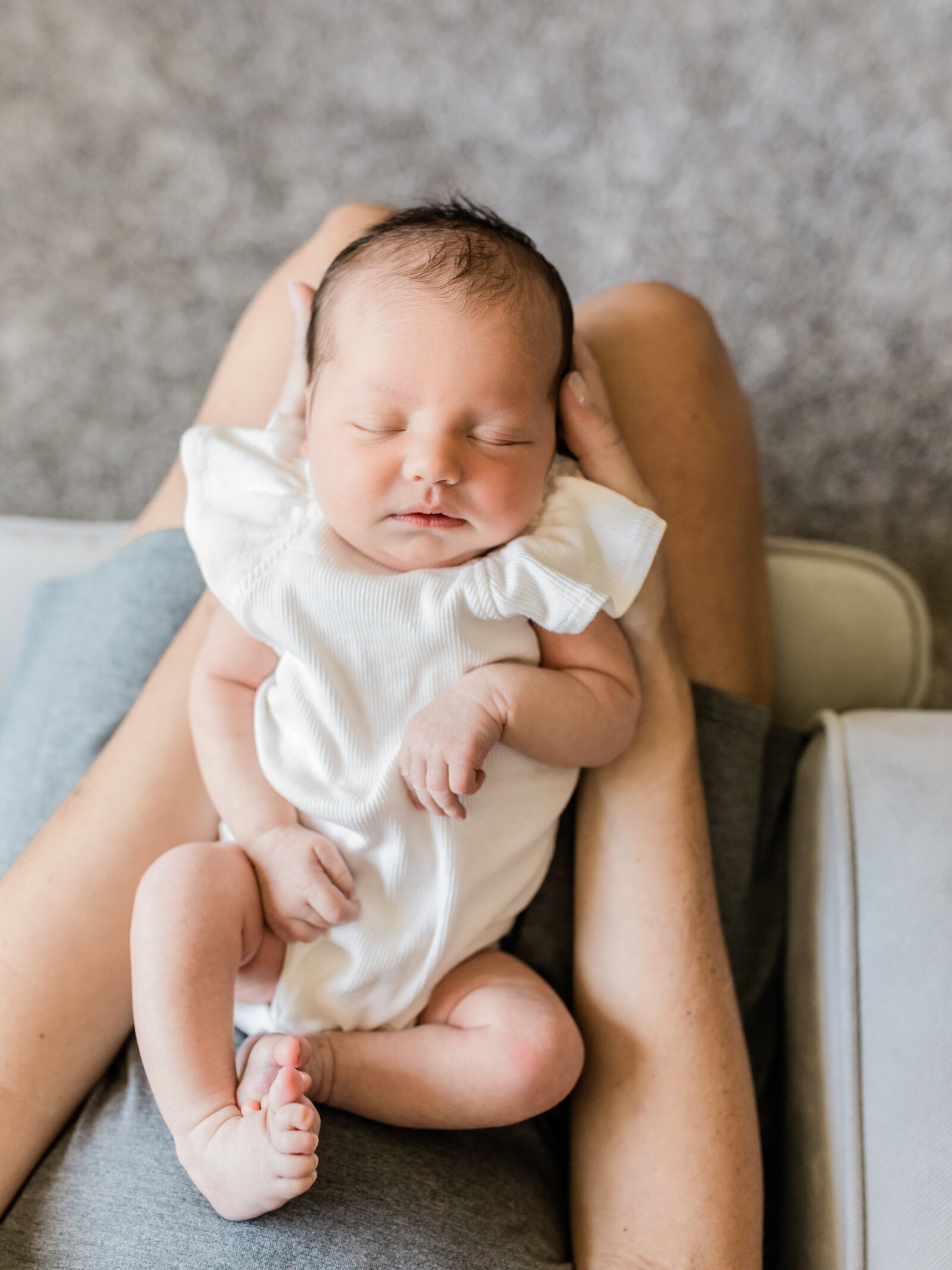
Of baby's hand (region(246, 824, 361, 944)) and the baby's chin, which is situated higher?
the baby's chin

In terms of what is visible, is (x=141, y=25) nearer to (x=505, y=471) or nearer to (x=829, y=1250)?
(x=505, y=471)

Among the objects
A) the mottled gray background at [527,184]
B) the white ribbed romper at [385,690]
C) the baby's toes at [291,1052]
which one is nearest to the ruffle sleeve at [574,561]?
the white ribbed romper at [385,690]

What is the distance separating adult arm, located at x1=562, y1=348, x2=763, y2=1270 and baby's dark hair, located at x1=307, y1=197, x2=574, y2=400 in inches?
4.3

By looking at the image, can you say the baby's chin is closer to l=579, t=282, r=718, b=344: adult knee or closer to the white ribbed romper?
the white ribbed romper

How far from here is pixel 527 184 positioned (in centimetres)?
174

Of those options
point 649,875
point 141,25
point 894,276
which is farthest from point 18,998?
point 141,25

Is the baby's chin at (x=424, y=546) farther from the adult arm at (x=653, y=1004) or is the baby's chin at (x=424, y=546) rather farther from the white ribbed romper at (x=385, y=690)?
the adult arm at (x=653, y=1004)

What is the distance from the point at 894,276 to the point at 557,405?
105cm

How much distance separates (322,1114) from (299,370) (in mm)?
690

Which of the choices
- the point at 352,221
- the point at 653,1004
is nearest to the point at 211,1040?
the point at 653,1004

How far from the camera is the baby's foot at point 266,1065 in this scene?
2.47ft

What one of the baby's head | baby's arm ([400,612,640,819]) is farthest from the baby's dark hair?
baby's arm ([400,612,640,819])

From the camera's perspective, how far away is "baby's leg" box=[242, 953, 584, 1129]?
819mm

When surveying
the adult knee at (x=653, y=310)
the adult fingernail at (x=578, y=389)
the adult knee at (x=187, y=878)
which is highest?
the adult knee at (x=653, y=310)
